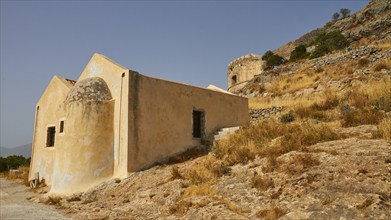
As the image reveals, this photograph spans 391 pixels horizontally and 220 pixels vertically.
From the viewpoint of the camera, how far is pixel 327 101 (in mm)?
13805

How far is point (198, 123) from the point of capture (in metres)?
14.3

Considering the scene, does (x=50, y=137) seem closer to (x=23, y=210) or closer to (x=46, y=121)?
(x=46, y=121)

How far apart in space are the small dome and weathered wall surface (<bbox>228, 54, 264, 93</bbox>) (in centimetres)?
2366

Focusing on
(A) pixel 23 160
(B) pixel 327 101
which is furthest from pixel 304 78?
(A) pixel 23 160

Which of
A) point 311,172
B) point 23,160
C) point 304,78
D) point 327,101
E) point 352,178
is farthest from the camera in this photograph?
point 23,160

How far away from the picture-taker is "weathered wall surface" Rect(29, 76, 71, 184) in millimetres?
14406

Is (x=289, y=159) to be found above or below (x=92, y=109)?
below

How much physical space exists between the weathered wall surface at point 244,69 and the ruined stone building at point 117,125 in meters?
21.5

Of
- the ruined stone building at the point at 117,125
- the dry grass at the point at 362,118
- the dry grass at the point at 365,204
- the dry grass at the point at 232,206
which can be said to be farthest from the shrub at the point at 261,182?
the ruined stone building at the point at 117,125

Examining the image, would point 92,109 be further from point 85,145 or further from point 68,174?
point 68,174

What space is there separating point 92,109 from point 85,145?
4.77 ft

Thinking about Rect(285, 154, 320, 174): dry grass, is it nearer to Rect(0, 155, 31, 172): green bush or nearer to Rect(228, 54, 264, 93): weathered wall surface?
Rect(0, 155, 31, 172): green bush

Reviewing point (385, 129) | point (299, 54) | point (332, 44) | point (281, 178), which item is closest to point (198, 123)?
point (281, 178)

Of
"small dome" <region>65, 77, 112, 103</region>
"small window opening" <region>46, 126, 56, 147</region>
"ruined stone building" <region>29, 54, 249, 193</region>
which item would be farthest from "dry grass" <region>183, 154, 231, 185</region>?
"small window opening" <region>46, 126, 56, 147</region>
